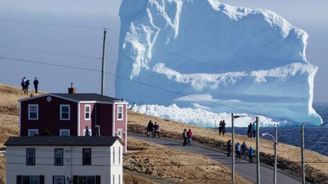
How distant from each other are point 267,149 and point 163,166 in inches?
770

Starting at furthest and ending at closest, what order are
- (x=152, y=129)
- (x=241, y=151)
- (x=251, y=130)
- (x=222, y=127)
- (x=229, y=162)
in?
(x=222, y=127)
(x=251, y=130)
(x=152, y=129)
(x=241, y=151)
(x=229, y=162)

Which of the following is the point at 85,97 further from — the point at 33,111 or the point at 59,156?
the point at 59,156

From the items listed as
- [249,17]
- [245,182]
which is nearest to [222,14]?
[249,17]

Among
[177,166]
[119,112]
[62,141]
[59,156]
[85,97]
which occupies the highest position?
[85,97]

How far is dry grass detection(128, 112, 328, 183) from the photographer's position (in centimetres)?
7431

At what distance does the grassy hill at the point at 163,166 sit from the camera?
209ft

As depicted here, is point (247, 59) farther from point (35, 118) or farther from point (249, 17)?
point (35, 118)

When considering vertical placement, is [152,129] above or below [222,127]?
below

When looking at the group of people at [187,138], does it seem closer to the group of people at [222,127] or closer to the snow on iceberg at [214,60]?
the group of people at [222,127]

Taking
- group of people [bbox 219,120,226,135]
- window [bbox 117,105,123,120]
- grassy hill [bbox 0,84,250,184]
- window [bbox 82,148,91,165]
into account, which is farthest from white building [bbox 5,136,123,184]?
group of people [bbox 219,120,226,135]

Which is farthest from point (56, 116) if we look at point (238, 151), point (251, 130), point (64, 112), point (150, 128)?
point (251, 130)

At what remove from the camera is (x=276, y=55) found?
14962cm

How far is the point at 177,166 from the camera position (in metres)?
66.8

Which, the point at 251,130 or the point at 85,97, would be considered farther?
the point at 251,130
